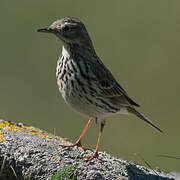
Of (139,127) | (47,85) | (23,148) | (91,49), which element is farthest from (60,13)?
(23,148)

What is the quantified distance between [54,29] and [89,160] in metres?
2.32

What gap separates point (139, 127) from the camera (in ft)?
57.9

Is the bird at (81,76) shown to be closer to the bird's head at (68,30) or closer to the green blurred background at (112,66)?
the bird's head at (68,30)

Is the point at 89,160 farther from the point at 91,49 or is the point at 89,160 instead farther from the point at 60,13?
the point at 60,13

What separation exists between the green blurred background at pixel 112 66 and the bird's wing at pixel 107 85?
16.7 ft

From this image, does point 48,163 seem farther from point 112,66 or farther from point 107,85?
point 112,66

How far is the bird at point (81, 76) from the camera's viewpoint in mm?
8445

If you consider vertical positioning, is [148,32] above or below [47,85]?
above

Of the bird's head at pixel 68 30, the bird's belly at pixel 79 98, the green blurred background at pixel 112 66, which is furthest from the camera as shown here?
the green blurred background at pixel 112 66

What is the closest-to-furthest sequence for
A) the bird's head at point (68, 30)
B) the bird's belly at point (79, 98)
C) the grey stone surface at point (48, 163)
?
the grey stone surface at point (48, 163), the bird's belly at point (79, 98), the bird's head at point (68, 30)

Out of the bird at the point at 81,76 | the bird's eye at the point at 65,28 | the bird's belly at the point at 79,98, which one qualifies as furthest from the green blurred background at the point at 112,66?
the bird's eye at the point at 65,28

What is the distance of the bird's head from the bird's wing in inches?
18.8

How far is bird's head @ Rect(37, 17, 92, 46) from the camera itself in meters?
8.76

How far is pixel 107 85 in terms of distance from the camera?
29.7 feet
